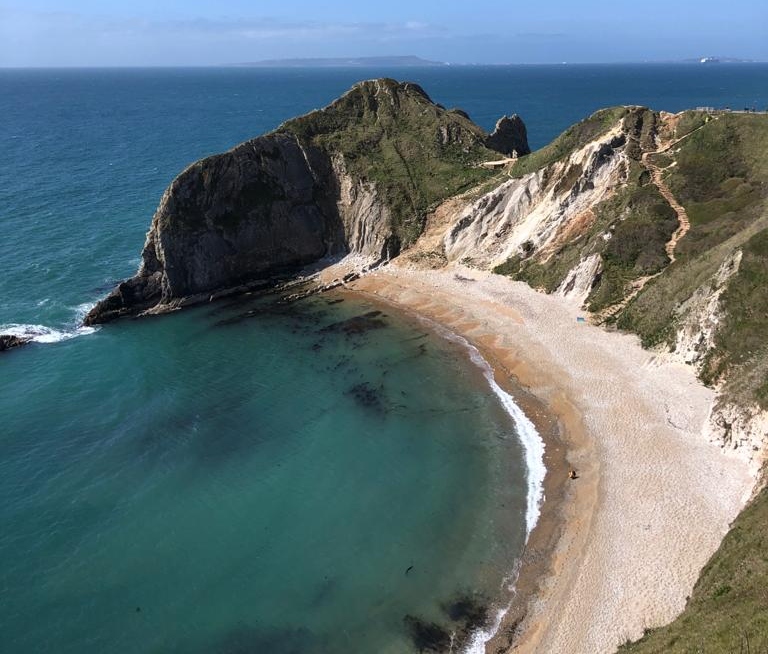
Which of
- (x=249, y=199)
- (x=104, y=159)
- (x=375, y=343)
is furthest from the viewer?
(x=104, y=159)

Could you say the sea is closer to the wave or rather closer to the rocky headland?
the wave

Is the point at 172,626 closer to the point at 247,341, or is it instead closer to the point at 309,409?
the point at 309,409

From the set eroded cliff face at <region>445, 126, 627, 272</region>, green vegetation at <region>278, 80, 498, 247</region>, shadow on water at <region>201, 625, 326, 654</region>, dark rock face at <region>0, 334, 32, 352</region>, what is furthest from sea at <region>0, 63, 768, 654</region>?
green vegetation at <region>278, 80, 498, 247</region>

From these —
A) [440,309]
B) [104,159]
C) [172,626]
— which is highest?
[104,159]

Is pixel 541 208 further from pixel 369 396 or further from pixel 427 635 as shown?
pixel 427 635

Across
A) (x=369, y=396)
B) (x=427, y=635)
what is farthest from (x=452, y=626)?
(x=369, y=396)

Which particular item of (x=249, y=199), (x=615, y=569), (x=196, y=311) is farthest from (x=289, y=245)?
(x=615, y=569)
